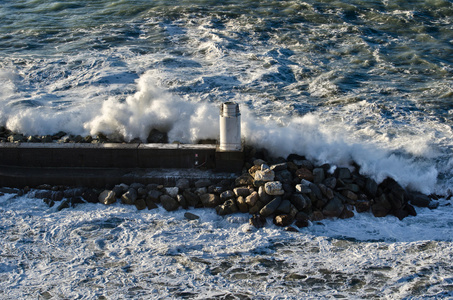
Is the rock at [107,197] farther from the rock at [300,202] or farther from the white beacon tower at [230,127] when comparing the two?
the rock at [300,202]

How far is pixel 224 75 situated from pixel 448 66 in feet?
20.9

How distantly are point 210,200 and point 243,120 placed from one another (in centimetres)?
223

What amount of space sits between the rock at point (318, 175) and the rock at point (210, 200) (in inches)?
59.6

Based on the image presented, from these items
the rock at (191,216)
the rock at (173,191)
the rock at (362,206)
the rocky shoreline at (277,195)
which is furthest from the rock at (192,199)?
the rock at (362,206)

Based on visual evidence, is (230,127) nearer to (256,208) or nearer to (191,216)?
(256,208)

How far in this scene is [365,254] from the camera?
6.30 metres

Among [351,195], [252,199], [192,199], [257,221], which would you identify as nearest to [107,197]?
[192,199]

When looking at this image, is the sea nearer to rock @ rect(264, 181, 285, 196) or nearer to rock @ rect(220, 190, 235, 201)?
rock @ rect(220, 190, 235, 201)

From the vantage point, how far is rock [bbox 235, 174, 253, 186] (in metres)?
7.65

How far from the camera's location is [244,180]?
7.69 metres

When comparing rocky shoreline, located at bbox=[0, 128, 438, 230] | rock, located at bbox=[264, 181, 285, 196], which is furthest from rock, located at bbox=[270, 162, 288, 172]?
rock, located at bbox=[264, 181, 285, 196]

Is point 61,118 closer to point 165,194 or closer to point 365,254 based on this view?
point 165,194

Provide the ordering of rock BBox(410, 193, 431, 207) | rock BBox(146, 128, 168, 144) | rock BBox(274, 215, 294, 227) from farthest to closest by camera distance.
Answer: rock BBox(146, 128, 168, 144), rock BBox(410, 193, 431, 207), rock BBox(274, 215, 294, 227)

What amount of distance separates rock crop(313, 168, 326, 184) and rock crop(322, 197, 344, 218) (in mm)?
475
